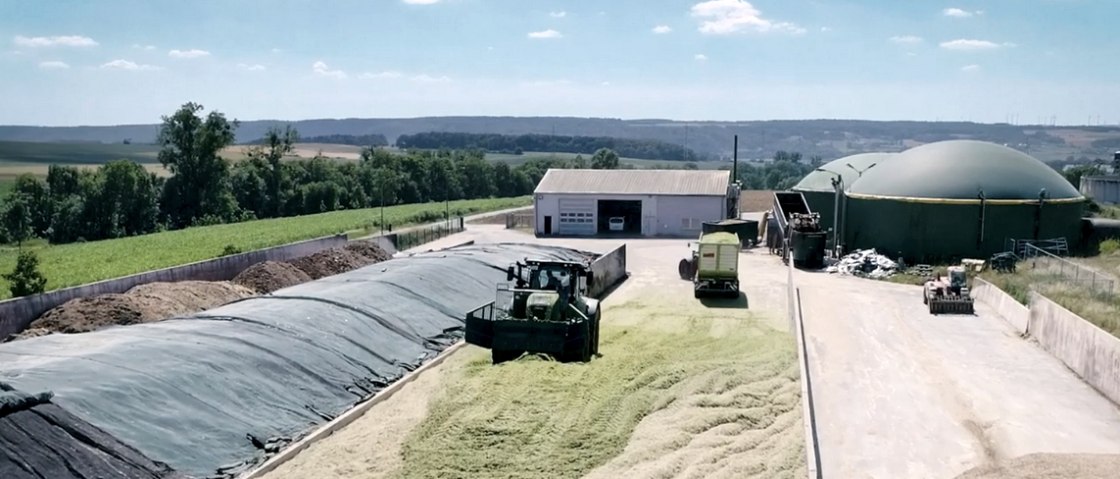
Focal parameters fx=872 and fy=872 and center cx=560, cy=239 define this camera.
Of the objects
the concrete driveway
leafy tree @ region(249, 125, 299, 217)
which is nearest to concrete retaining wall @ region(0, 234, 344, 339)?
the concrete driveway

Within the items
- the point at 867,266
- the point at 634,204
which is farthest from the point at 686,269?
the point at 634,204

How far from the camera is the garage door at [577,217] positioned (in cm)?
4881

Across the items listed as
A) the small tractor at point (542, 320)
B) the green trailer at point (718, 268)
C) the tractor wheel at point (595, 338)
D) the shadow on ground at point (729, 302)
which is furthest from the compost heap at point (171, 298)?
the shadow on ground at point (729, 302)

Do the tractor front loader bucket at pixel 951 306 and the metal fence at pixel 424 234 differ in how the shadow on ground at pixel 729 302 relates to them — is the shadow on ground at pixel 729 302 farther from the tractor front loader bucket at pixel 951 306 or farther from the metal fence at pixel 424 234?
the metal fence at pixel 424 234

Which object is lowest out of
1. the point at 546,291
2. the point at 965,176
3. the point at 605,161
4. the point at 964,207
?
the point at 605,161

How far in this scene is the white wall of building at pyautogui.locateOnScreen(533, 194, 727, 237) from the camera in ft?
157

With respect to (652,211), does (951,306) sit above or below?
below

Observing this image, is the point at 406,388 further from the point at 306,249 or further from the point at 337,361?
the point at 306,249

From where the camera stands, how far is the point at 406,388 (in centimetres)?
1662

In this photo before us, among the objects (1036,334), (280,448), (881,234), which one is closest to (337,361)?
(280,448)

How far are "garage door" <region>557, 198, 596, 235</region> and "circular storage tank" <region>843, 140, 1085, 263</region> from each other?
617 inches

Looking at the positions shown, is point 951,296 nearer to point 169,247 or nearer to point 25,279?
point 25,279

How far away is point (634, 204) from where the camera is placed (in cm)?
5053

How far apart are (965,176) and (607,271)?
52.9 feet
